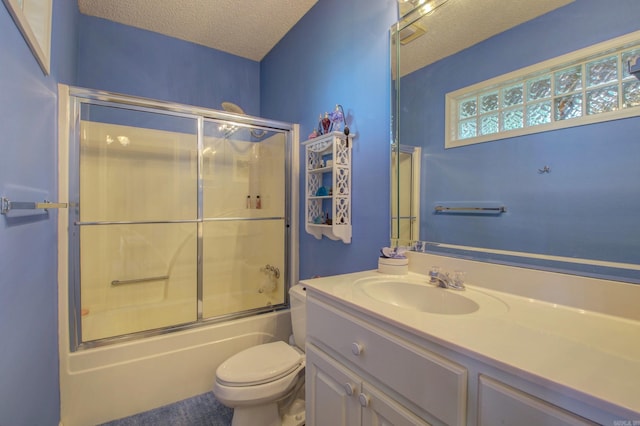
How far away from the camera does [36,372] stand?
3.46 feet

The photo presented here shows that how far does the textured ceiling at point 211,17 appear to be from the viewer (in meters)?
2.03

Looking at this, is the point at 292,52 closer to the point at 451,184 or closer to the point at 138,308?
the point at 451,184

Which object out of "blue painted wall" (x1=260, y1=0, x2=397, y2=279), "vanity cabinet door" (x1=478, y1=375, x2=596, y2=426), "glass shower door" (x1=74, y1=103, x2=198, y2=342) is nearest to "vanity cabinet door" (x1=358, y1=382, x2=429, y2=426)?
"vanity cabinet door" (x1=478, y1=375, x2=596, y2=426)

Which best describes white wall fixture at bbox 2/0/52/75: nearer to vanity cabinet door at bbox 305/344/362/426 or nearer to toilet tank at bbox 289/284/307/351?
vanity cabinet door at bbox 305/344/362/426

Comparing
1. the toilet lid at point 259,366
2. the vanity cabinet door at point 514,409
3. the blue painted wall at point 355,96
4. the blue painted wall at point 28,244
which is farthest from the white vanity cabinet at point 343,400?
the blue painted wall at point 28,244

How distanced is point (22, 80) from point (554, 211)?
1.73 meters

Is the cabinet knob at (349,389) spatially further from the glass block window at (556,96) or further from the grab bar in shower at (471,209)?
the glass block window at (556,96)

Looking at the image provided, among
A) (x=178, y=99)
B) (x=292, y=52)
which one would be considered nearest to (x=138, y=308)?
(x=178, y=99)

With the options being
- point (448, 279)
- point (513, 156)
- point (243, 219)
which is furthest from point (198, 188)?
point (513, 156)

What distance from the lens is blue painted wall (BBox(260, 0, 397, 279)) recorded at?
58.4 inches

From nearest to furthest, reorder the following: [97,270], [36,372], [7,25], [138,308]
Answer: [7,25] < [36,372] < [97,270] < [138,308]

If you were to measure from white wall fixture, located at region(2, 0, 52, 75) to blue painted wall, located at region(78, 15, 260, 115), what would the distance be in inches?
48.3

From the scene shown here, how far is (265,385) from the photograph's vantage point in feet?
4.40

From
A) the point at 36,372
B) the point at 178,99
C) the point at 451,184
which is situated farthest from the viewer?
the point at 178,99
